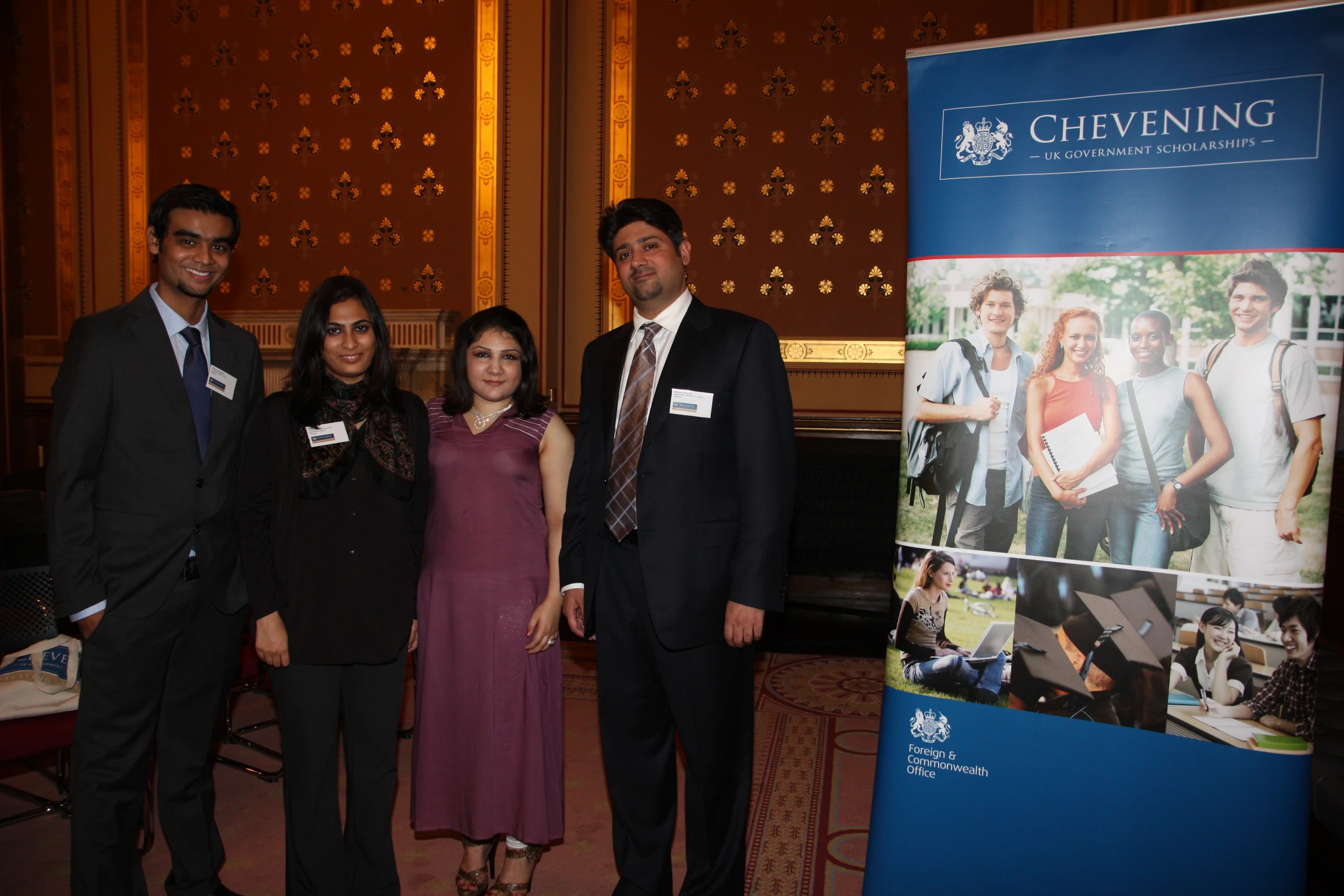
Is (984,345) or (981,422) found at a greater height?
(984,345)

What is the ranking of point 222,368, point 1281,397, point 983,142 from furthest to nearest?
point 222,368 < point 983,142 < point 1281,397

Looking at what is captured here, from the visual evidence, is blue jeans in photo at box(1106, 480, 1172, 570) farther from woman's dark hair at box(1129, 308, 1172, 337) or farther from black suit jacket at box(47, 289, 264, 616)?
black suit jacket at box(47, 289, 264, 616)

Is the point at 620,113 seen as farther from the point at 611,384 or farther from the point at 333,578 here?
the point at 333,578

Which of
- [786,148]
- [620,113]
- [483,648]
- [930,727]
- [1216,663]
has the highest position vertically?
[620,113]

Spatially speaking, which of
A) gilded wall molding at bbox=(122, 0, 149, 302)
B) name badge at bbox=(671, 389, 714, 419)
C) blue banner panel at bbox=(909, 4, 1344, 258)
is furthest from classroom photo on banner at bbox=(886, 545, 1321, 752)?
gilded wall molding at bbox=(122, 0, 149, 302)

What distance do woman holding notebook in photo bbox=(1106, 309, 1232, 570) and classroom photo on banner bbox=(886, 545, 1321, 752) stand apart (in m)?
0.07

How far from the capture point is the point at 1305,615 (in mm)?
1624

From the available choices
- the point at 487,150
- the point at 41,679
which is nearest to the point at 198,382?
the point at 41,679

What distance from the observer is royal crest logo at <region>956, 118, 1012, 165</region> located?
181 centimetres

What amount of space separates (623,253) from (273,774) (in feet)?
7.12

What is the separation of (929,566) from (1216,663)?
1.83 ft

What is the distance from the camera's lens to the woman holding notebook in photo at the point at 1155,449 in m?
1.67

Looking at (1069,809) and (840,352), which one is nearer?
(1069,809)

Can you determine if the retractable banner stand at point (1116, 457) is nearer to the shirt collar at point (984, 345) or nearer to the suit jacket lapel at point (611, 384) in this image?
the shirt collar at point (984, 345)
